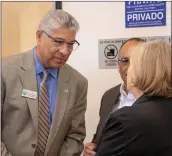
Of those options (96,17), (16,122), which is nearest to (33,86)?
(16,122)

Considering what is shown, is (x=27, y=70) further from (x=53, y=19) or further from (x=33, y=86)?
(x=53, y=19)

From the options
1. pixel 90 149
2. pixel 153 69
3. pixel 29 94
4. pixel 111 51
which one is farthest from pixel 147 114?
pixel 111 51

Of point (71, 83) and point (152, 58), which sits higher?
point (152, 58)

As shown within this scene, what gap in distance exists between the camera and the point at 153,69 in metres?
1.22

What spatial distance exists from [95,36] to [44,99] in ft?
3.06

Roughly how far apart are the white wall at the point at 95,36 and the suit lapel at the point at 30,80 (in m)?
0.80

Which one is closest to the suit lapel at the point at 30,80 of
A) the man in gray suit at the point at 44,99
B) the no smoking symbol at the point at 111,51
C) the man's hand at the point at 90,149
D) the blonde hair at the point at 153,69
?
the man in gray suit at the point at 44,99

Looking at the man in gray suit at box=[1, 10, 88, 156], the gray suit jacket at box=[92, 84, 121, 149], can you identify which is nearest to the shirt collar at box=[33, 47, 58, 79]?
the man in gray suit at box=[1, 10, 88, 156]

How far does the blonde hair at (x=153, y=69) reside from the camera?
1.22 m

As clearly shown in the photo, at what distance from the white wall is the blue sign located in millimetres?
48

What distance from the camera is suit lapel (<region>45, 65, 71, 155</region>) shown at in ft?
5.84

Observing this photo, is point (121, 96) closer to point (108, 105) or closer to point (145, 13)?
point (108, 105)

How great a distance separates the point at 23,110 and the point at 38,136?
18 cm

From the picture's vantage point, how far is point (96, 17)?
2533 millimetres
